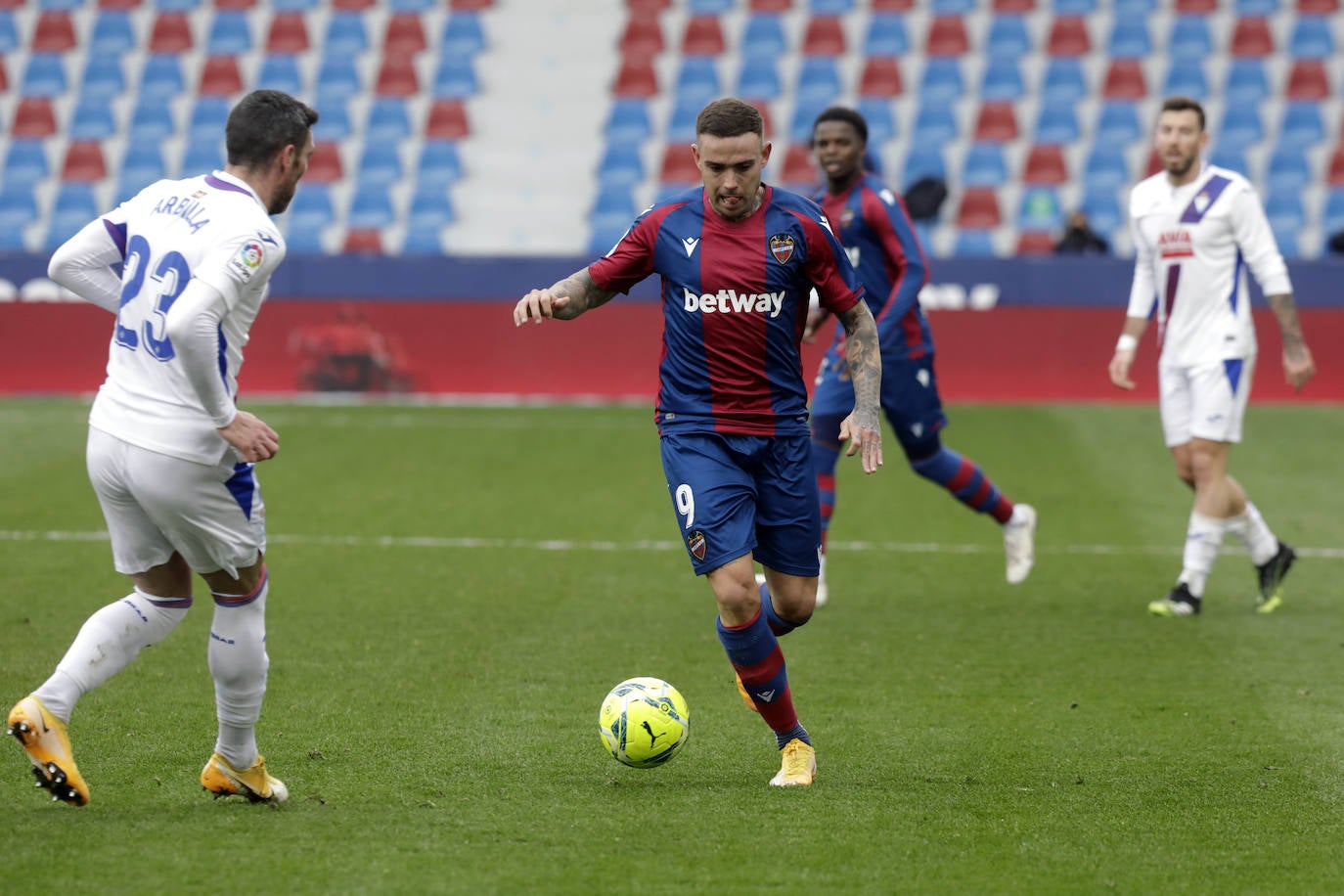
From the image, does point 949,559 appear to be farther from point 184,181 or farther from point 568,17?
point 568,17

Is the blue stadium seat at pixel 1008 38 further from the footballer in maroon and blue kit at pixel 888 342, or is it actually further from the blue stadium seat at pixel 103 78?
the footballer in maroon and blue kit at pixel 888 342

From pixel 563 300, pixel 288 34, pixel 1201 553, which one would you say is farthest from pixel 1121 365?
pixel 288 34

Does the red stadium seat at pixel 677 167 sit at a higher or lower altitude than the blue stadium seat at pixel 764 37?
lower

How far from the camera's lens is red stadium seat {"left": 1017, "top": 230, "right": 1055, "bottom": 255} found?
20297 millimetres

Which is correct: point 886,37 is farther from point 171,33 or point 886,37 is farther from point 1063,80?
point 171,33

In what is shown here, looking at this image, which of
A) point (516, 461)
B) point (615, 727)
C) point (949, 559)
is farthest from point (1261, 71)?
point (615, 727)

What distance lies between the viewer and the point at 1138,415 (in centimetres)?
1573

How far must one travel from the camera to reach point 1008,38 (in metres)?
22.8

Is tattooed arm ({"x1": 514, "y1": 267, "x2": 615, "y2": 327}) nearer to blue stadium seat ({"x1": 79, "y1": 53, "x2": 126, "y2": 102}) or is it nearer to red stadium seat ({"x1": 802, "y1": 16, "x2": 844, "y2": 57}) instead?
red stadium seat ({"x1": 802, "y1": 16, "x2": 844, "y2": 57})

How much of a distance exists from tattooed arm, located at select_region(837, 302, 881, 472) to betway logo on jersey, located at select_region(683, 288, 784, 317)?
9.4 inches

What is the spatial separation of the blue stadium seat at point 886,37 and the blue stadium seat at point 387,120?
6.35 m

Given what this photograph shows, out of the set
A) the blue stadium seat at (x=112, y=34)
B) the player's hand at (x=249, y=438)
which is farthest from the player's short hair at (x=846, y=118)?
the blue stadium seat at (x=112, y=34)

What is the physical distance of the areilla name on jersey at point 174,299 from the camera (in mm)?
4320

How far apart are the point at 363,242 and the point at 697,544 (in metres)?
16.9
